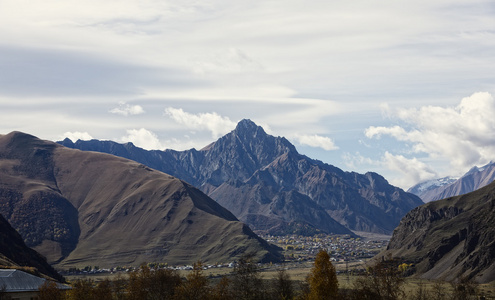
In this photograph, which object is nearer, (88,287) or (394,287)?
(394,287)

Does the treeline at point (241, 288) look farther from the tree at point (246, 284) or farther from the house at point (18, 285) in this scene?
the house at point (18, 285)

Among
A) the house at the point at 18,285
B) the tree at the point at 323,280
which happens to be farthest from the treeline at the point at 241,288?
the house at the point at 18,285

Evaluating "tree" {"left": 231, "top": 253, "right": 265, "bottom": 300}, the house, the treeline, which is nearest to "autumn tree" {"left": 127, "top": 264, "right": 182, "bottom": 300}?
the treeline

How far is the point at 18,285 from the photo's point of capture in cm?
14325

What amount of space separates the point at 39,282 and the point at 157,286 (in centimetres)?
3297

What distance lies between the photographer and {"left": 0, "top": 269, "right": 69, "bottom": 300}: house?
137 m

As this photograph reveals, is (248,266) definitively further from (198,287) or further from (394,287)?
(394,287)

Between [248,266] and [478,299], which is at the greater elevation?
[248,266]

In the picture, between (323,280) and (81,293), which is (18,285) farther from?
(323,280)

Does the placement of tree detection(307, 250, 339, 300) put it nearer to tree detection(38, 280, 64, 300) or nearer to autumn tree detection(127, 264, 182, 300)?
autumn tree detection(127, 264, 182, 300)

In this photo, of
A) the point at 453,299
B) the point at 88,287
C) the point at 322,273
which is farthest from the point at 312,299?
the point at 88,287

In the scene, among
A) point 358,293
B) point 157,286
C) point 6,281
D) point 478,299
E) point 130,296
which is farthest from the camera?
point 478,299

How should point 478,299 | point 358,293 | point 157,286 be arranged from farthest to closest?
point 478,299 < point 157,286 < point 358,293

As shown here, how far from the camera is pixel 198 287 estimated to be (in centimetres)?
14338
